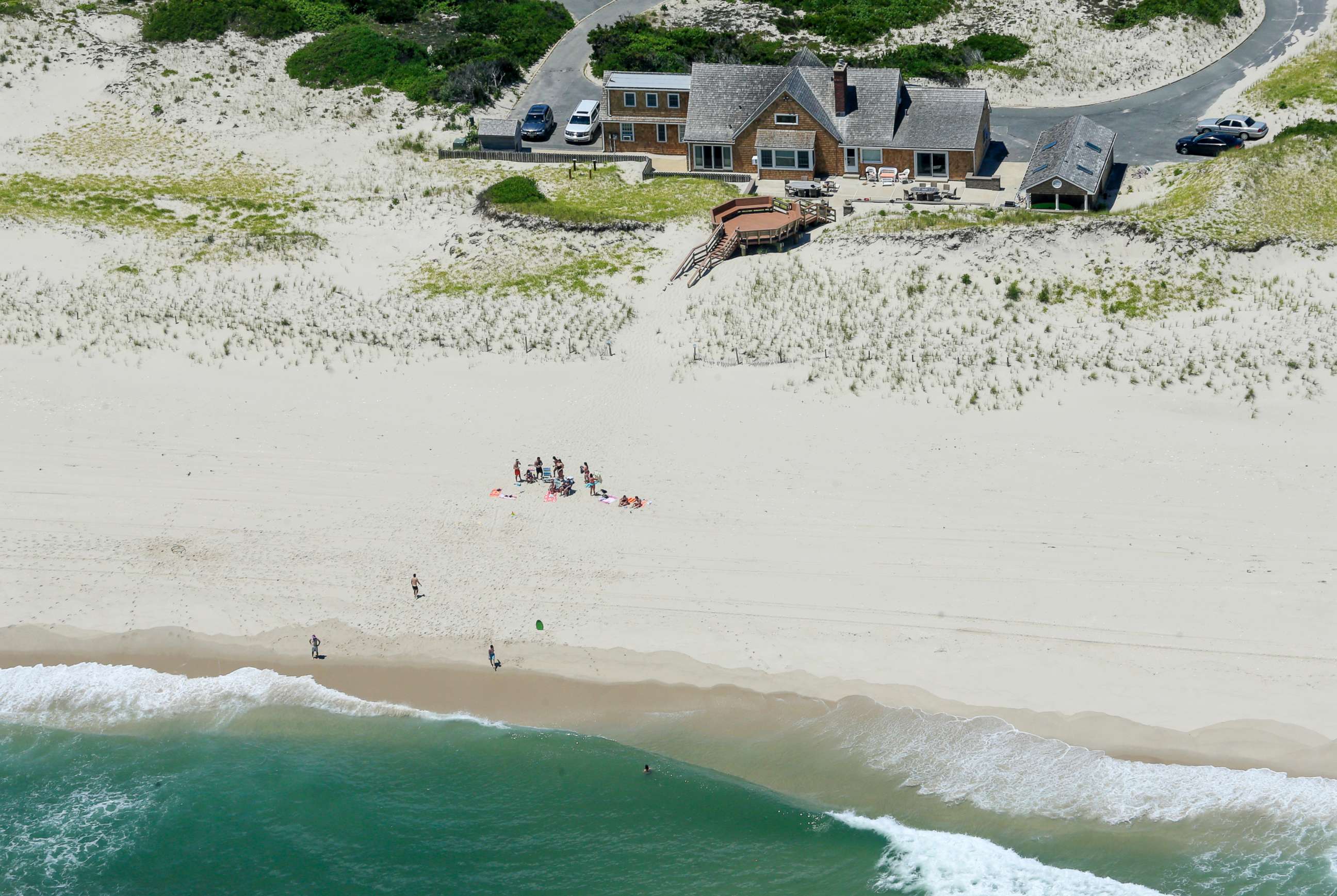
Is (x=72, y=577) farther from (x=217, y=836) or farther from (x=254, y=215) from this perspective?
(x=254, y=215)

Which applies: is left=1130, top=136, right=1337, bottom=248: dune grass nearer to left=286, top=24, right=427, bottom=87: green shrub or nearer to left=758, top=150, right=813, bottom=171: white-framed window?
left=758, top=150, right=813, bottom=171: white-framed window

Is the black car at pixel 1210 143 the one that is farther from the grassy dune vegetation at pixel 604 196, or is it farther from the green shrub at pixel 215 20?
Answer: the green shrub at pixel 215 20

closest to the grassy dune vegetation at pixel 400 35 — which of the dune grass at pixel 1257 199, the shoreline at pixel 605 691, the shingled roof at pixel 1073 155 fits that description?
the shingled roof at pixel 1073 155

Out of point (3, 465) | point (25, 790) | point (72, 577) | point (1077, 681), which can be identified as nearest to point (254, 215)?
point (3, 465)

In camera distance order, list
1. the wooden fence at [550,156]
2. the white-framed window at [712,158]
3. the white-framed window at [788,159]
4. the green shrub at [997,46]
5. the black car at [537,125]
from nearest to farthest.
Result: the white-framed window at [788,159] → the white-framed window at [712,158] → the wooden fence at [550,156] → the black car at [537,125] → the green shrub at [997,46]

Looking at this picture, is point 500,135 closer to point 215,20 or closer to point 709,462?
point 215,20
